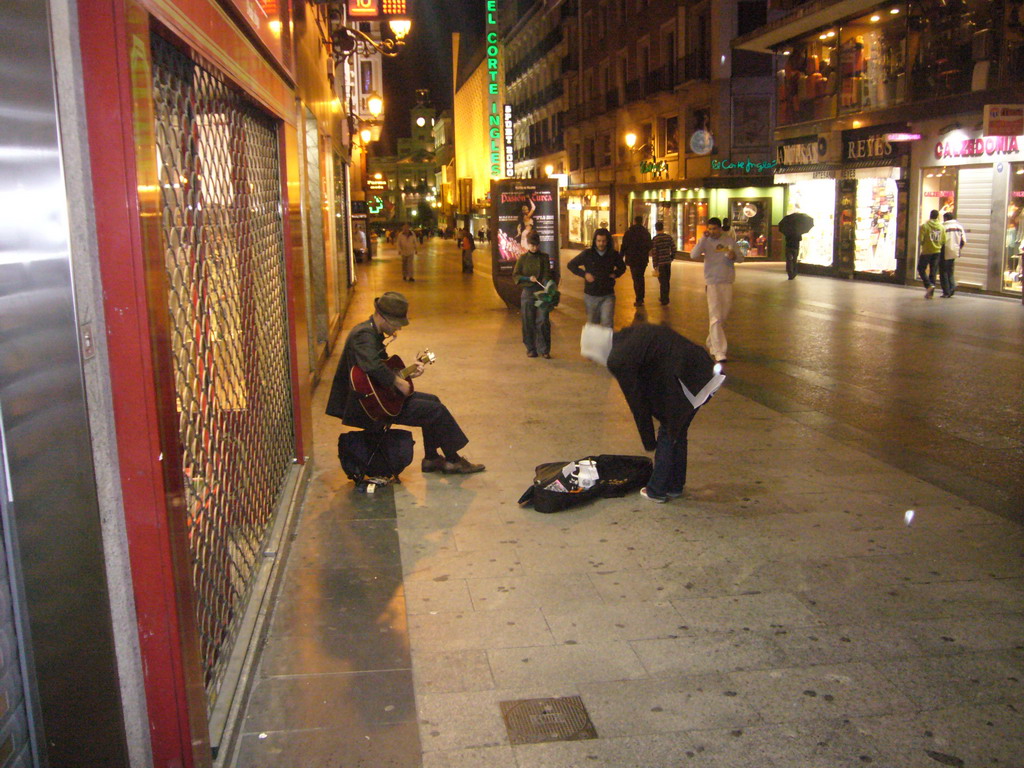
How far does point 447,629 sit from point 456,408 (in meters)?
4.96

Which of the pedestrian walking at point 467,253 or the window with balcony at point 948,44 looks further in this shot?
the pedestrian walking at point 467,253

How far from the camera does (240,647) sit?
414 centimetres

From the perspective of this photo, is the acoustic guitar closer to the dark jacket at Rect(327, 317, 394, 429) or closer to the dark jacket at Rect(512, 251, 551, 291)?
the dark jacket at Rect(327, 317, 394, 429)

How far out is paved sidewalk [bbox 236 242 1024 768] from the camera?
11.9 ft

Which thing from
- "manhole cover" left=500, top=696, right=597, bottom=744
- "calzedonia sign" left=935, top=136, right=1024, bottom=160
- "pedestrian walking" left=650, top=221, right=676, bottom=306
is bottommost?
"manhole cover" left=500, top=696, right=597, bottom=744

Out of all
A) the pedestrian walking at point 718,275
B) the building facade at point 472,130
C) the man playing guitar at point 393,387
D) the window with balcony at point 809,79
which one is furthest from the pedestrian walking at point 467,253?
the building facade at point 472,130

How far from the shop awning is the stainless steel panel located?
22732mm

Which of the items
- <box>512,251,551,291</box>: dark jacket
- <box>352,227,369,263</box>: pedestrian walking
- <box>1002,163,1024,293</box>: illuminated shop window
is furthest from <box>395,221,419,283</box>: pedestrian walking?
<box>1002,163,1024,293</box>: illuminated shop window

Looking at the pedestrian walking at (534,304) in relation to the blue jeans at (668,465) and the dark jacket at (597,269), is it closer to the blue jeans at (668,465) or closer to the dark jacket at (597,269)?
the dark jacket at (597,269)

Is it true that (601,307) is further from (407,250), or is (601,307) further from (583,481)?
(407,250)

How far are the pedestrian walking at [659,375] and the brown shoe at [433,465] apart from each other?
1.69m

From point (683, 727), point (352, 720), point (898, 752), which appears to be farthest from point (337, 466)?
point (898, 752)

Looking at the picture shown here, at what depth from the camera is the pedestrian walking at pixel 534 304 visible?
478 inches

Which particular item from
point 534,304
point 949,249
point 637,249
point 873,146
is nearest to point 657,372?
point 534,304
